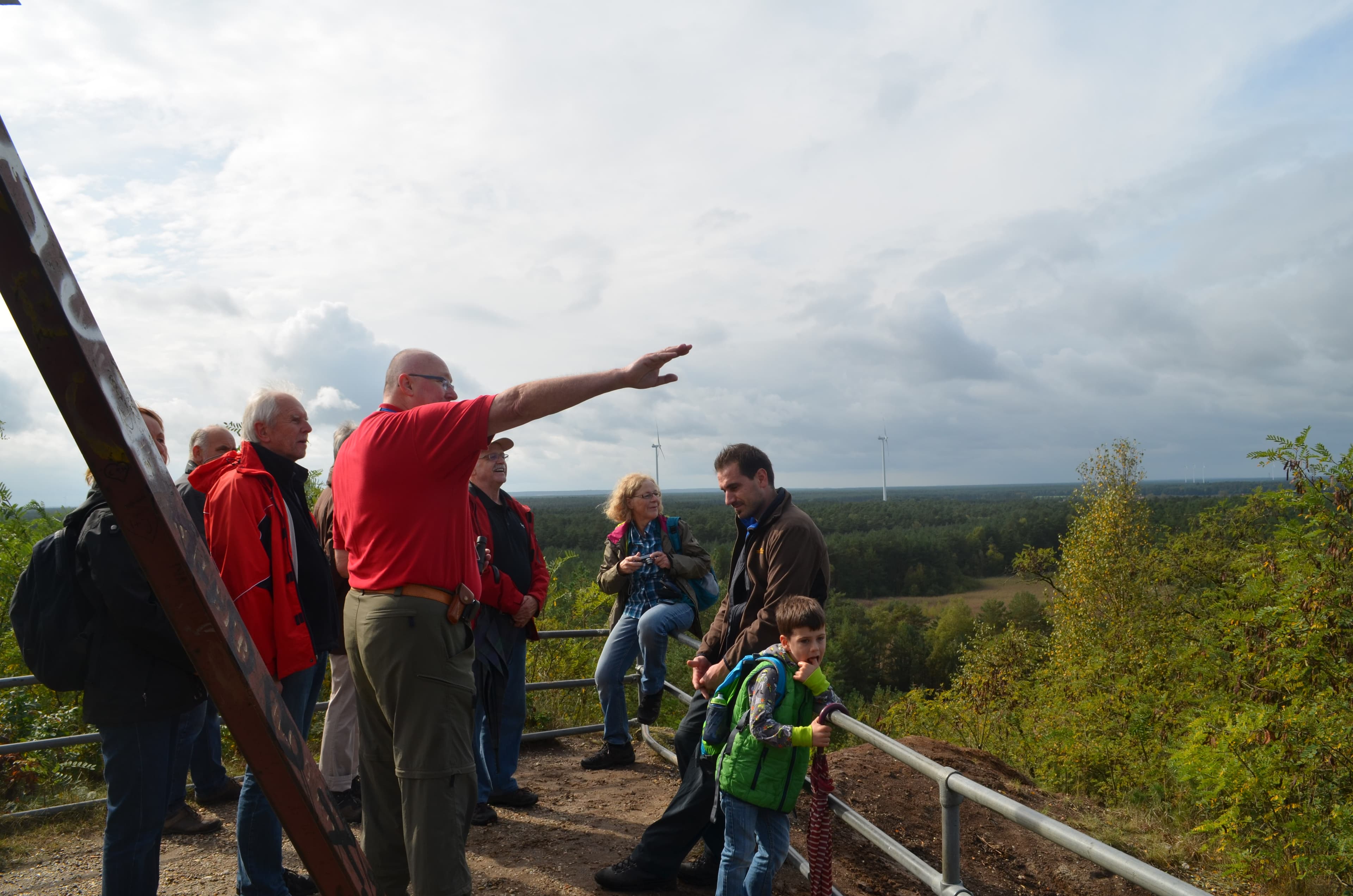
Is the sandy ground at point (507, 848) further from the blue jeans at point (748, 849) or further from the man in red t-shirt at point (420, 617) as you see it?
the man in red t-shirt at point (420, 617)

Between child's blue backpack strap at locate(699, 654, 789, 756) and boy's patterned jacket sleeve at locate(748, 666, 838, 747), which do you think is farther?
child's blue backpack strap at locate(699, 654, 789, 756)

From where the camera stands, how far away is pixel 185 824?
435 centimetres

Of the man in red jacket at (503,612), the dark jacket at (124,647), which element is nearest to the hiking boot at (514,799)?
the man in red jacket at (503,612)

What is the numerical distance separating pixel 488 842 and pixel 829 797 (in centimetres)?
193

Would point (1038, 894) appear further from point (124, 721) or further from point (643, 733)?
point (124, 721)

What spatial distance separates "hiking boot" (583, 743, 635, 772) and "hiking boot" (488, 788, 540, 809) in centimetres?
73

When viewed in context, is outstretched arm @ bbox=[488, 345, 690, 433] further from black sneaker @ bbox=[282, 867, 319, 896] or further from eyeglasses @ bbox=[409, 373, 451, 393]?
black sneaker @ bbox=[282, 867, 319, 896]

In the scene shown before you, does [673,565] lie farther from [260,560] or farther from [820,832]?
[260,560]

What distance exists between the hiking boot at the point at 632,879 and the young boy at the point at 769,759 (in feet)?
1.72

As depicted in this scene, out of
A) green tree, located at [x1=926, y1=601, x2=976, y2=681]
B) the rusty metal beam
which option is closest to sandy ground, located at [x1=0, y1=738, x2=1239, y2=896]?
the rusty metal beam

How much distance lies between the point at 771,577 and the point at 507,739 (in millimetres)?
2171

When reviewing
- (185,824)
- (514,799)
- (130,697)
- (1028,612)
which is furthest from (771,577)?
(1028,612)

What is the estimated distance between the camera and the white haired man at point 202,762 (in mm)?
3512

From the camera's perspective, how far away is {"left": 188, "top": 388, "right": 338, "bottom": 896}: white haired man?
3.10 meters
